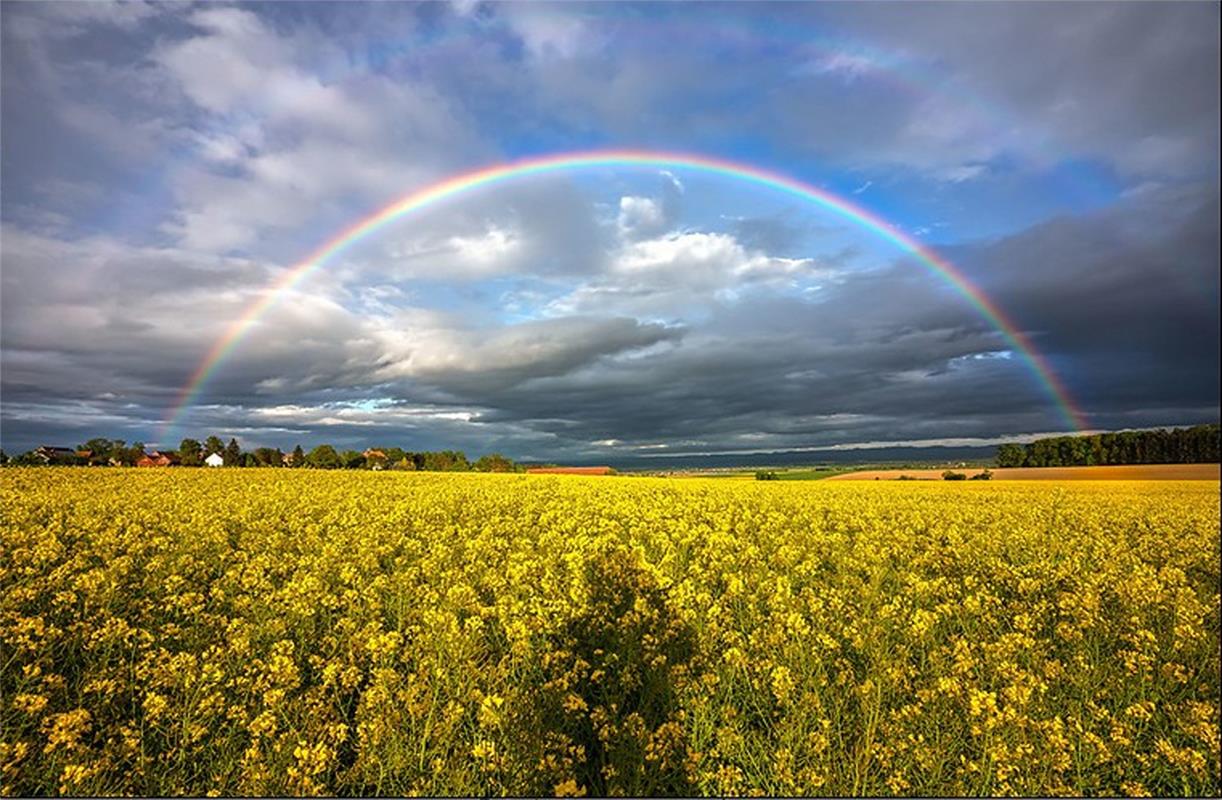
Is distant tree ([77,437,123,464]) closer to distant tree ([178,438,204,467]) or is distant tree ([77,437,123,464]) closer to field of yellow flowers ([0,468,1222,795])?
A: distant tree ([178,438,204,467])

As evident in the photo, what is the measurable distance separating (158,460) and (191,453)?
334 centimetres

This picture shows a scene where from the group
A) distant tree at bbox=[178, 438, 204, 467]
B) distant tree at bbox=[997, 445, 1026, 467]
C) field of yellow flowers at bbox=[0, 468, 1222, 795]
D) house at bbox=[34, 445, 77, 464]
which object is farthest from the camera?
distant tree at bbox=[997, 445, 1026, 467]

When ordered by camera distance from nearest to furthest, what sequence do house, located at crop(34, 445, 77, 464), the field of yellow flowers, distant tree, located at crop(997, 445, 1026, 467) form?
the field of yellow flowers
house, located at crop(34, 445, 77, 464)
distant tree, located at crop(997, 445, 1026, 467)

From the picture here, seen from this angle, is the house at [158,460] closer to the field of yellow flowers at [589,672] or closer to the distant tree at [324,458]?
the distant tree at [324,458]

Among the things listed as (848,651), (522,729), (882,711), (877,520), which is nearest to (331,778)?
(522,729)

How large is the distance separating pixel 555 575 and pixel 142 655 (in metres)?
4.97

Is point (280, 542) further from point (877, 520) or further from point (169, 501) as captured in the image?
point (877, 520)

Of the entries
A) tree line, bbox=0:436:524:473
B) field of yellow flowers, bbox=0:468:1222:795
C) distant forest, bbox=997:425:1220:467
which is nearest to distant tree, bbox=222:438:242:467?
tree line, bbox=0:436:524:473

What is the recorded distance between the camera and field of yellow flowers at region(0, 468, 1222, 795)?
4.95 m

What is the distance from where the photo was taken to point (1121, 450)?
60844mm

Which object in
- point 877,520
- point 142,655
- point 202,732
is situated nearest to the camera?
point 202,732

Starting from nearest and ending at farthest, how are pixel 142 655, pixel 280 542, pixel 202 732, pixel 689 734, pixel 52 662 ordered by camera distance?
pixel 202 732 < pixel 689 734 < pixel 52 662 < pixel 142 655 < pixel 280 542

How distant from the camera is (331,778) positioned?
5195mm

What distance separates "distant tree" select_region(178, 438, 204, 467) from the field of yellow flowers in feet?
169
